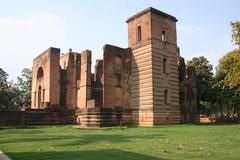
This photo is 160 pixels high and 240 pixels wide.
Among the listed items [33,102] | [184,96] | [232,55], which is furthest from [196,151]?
[33,102]

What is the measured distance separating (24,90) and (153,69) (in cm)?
3777

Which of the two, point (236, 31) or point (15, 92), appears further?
point (15, 92)

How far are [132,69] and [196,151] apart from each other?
72.1ft

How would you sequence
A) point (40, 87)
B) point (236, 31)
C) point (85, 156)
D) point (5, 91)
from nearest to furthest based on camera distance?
point (85, 156)
point (236, 31)
point (40, 87)
point (5, 91)

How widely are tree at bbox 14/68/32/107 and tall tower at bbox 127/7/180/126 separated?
31424 millimetres

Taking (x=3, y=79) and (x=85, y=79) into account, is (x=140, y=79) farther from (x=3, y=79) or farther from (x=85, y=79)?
(x=3, y=79)

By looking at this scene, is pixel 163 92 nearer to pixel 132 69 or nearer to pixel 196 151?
pixel 132 69

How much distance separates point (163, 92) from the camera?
98.2ft

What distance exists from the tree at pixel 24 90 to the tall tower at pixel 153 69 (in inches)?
1237

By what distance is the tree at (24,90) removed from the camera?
57716 mm

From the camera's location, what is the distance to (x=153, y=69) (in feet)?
96.0

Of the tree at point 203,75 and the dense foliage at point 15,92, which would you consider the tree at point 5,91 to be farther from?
the tree at point 203,75

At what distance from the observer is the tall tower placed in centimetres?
2912

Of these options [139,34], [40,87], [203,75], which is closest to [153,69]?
[139,34]
